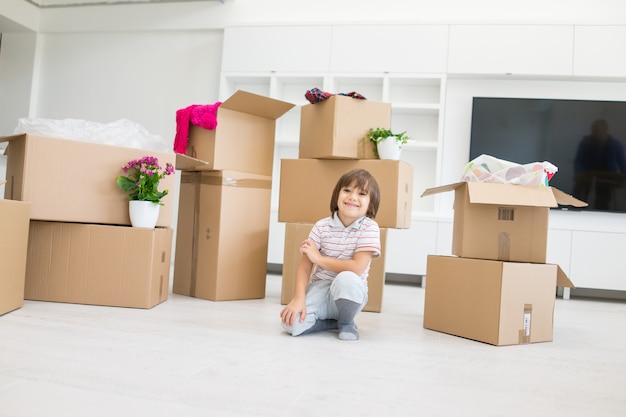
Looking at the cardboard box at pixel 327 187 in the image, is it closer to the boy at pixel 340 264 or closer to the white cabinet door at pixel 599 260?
the boy at pixel 340 264

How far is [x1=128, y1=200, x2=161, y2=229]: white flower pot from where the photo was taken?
225 cm

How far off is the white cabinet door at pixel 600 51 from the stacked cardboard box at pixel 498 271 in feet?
7.28

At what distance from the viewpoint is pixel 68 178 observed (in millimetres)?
2223

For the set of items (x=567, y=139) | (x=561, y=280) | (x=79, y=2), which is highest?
(x=79, y=2)

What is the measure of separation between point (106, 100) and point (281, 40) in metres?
1.62

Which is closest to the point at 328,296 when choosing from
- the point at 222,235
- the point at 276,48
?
the point at 222,235

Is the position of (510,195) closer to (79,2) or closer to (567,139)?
(567,139)

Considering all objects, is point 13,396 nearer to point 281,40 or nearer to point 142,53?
point 281,40

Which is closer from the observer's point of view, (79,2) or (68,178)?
(68,178)

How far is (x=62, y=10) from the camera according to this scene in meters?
4.81

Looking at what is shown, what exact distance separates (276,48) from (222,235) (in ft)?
6.92

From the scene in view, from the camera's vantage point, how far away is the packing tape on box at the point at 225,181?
2.60 metres

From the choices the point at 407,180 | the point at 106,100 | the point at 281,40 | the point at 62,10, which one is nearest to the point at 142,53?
the point at 106,100

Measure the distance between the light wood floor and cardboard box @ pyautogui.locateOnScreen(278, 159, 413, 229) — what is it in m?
0.61
